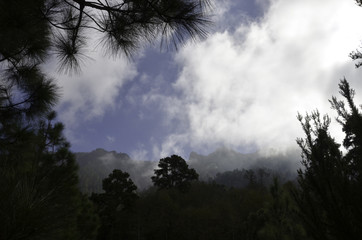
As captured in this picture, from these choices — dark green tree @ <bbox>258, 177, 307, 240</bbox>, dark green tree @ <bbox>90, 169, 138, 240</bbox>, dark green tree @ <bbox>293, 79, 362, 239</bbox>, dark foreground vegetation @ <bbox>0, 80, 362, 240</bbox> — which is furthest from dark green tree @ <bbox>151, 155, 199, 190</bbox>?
dark green tree @ <bbox>293, 79, 362, 239</bbox>

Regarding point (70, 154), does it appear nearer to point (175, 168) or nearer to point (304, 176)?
point (304, 176)

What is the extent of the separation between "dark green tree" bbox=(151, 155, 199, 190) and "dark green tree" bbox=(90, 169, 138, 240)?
31.8 ft

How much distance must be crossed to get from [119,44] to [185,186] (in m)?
34.8

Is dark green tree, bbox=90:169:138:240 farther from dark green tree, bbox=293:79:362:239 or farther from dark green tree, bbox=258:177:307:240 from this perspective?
dark green tree, bbox=293:79:362:239

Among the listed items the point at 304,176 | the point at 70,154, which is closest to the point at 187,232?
the point at 70,154

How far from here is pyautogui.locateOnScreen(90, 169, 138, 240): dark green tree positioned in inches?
959

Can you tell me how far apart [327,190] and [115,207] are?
83.9ft

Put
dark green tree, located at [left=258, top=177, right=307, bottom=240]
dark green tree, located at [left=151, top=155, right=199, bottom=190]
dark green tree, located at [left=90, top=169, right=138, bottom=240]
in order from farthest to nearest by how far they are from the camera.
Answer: dark green tree, located at [left=151, top=155, right=199, bottom=190] < dark green tree, located at [left=90, top=169, right=138, bottom=240] < dark green tree, located at [left=258, top=177, right=307, bottom=240]

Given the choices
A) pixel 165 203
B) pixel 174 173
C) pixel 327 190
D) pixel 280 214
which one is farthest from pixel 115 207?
pixel 327 190

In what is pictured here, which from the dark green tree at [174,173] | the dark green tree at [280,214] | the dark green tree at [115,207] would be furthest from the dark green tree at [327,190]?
the dark green tree at [174,173]

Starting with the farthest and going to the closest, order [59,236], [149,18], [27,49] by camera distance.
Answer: [27,49], [149,18], [59,236]

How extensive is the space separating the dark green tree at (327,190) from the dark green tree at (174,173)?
33078 mm

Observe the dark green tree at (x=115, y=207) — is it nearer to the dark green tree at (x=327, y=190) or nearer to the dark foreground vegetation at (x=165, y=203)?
the dark foreground vegetation at (x=165, y=203)

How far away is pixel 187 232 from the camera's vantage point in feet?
82.1
